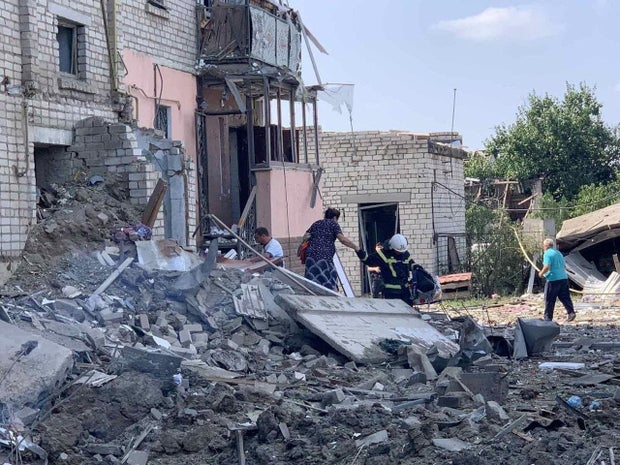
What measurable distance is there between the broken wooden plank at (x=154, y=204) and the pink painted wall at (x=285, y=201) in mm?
4551

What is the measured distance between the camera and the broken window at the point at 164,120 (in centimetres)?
1528

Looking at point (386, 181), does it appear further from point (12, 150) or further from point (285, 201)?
point (12, 150)

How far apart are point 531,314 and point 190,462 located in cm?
1202

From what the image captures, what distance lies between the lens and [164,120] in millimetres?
15539

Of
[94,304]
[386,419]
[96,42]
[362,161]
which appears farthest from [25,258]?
[362,161]

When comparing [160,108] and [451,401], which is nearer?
[451,401]

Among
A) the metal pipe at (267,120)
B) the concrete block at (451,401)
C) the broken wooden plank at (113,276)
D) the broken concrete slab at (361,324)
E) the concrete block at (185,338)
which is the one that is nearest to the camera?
the concrete block at (451,401)

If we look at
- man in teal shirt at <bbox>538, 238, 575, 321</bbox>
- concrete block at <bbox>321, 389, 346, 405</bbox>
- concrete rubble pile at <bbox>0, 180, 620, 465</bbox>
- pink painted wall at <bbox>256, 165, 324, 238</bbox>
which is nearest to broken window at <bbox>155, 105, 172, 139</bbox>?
pink painted wall at <bbox>256, 165, 324, 238</bbox>

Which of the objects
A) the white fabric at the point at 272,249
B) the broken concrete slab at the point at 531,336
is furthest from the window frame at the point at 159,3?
the broken concrete slab at the point at 531,336

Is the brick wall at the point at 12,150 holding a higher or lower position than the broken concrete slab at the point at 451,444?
higher

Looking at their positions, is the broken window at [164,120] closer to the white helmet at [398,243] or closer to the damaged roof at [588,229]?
the white helmet at [398,243]

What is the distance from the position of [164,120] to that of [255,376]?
24.8 ft

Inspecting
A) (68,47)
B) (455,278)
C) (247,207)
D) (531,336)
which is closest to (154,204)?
(68,47)

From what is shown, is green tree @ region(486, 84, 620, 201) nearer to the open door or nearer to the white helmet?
the open door
